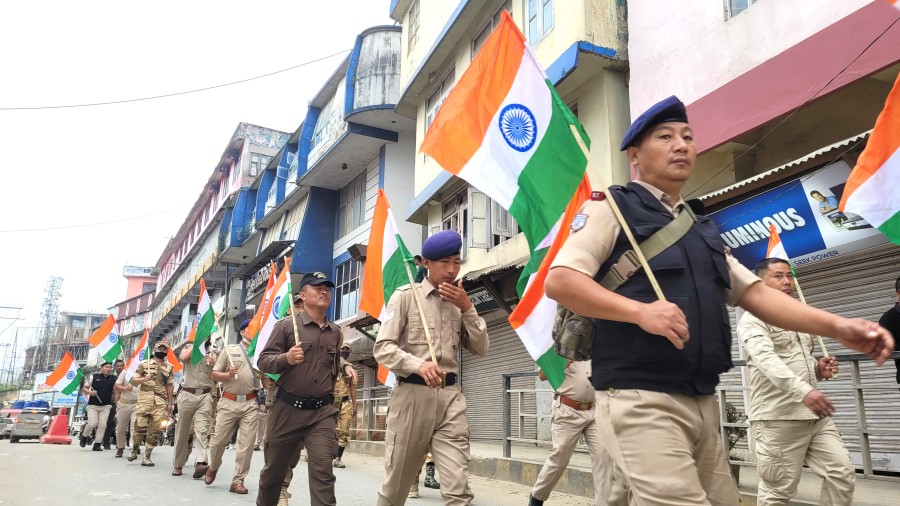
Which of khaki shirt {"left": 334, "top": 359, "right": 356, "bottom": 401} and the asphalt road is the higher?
khaki shirt {"left": 334, "top": 359, "right": 356, "bottom": 401}

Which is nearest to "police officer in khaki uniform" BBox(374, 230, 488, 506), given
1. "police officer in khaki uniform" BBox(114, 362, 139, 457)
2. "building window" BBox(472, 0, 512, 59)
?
"building window" BBox(472, 0, 512, 59)

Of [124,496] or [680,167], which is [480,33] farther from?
[680,167]

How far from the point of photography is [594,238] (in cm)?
230

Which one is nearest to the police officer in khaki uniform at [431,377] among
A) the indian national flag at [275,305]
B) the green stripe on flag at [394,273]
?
the green stripe on flag at [394,273]

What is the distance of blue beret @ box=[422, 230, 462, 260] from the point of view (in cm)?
457

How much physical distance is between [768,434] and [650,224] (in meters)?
3.12

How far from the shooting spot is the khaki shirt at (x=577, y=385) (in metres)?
5.77

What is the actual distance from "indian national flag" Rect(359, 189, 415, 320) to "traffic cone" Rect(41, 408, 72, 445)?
63.6ft

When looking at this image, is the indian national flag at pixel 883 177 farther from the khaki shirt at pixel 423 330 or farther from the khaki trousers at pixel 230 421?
the khaki trousers at pixel 230 421

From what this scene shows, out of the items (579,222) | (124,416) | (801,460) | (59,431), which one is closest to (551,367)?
(801,460)

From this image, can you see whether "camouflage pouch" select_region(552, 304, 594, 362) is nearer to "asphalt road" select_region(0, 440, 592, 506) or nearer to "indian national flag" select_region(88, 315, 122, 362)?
"asphalt road" select_region(0, 440, 592, 506)

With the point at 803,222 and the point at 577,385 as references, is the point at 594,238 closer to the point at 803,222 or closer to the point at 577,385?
the point at 577,385

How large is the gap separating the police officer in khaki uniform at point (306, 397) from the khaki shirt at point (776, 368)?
126 inches

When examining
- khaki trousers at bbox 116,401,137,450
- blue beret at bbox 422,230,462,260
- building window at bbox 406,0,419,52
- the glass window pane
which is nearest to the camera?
blue beret at bbox 422,230,462,260
